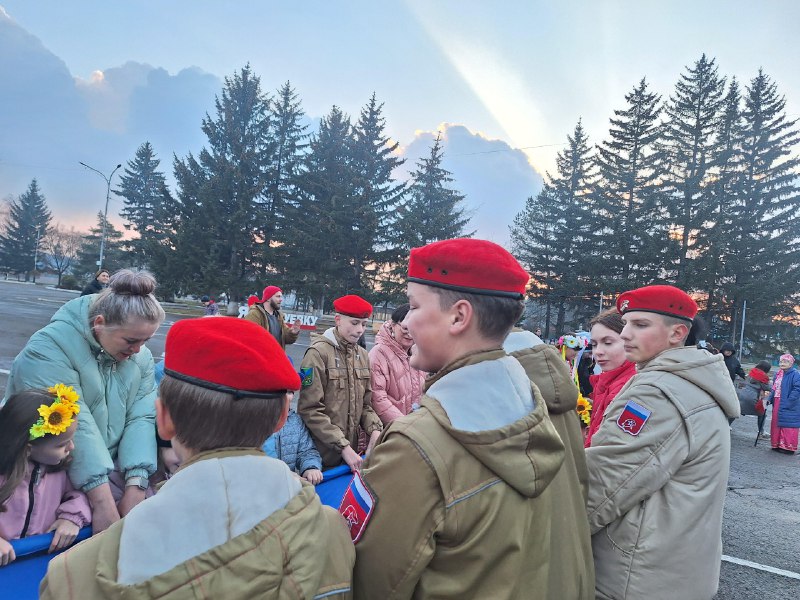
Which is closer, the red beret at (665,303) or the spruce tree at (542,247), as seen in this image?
the red beret at (665,303)

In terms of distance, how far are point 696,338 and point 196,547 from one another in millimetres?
2700

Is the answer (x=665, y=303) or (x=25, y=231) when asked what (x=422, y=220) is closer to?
(x=665, y=303)

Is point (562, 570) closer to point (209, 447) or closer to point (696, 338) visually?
point (209, 447)

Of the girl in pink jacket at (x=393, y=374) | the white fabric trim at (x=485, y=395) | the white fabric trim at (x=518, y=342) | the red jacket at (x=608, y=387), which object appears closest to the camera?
the white fabric trim at (x=485, y=395)

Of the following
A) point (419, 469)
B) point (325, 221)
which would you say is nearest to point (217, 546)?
point (419, 469)

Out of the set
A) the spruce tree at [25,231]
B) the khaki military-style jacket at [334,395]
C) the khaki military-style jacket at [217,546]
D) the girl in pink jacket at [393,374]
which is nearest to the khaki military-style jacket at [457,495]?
the khaki military-style jacket at [217,546]

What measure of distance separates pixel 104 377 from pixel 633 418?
103 inches

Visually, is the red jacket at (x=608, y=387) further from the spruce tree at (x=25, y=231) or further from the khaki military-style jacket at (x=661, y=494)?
the spruce tree at (x=25, y=231)

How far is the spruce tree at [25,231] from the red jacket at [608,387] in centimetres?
7944

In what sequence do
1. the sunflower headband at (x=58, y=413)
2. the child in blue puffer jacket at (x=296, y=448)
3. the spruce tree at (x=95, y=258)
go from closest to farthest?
the sunflower headband at (x=58, y=413)
the child in blue puffer jacket at (x=296, y=448)
the spruce tree at (x=95, y=258)

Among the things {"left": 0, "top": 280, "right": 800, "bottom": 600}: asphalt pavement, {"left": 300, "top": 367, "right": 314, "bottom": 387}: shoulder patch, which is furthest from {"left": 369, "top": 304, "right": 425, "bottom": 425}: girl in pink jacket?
{"left": 0, "top": 280, "right": 800, "bottom": 600}: asphalt pavement

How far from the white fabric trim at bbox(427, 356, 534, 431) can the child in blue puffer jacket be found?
8.29 ft

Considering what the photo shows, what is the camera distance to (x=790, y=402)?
928 cm

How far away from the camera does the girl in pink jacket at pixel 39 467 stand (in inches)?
83.6
